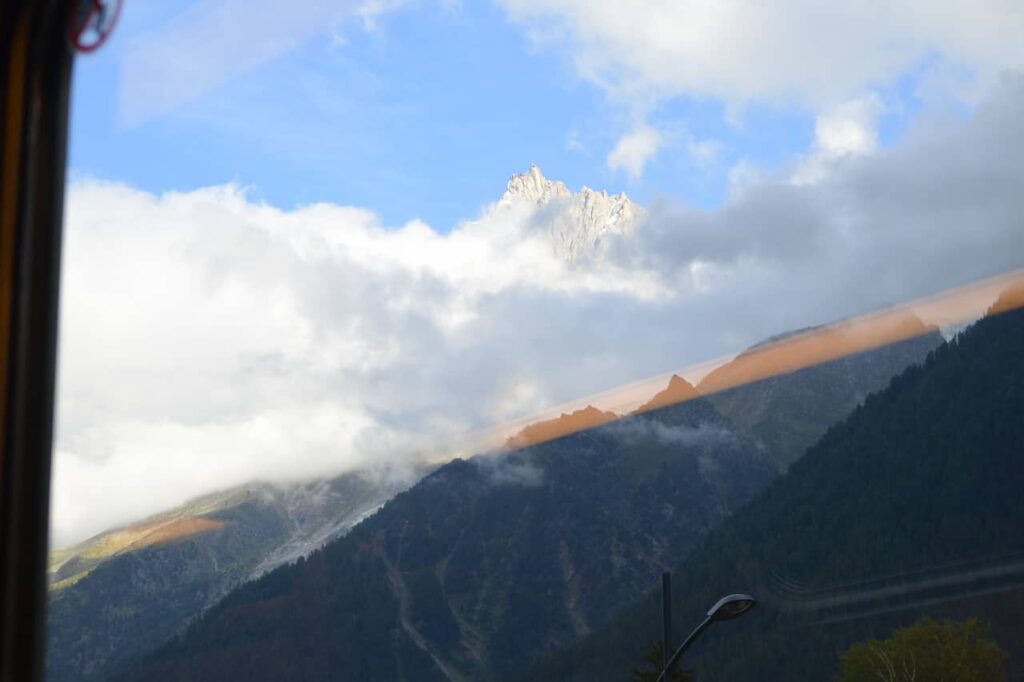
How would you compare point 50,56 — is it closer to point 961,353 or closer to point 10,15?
point 10,15

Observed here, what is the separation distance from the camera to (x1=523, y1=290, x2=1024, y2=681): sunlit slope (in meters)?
93.4

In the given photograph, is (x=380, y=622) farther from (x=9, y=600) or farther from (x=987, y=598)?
(x=9, y=600)

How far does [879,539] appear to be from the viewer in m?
122

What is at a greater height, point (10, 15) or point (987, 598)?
point (10, 15)

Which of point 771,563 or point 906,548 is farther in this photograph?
point 771,563

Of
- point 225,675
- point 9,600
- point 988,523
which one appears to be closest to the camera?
point 9,600

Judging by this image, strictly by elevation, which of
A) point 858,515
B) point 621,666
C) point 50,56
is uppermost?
point 50,56

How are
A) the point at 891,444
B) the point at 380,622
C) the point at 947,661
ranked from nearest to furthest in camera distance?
the point at 947,661, the point at 891,444, the point at 380,622

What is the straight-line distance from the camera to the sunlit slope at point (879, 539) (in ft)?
307

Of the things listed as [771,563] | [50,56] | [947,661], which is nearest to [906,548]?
[771,563]

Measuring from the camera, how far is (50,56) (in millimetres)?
4336

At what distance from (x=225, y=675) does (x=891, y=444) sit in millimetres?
89961

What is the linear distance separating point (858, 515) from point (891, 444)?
15785mm

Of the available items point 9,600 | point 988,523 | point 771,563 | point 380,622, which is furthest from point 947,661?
point 380,622
